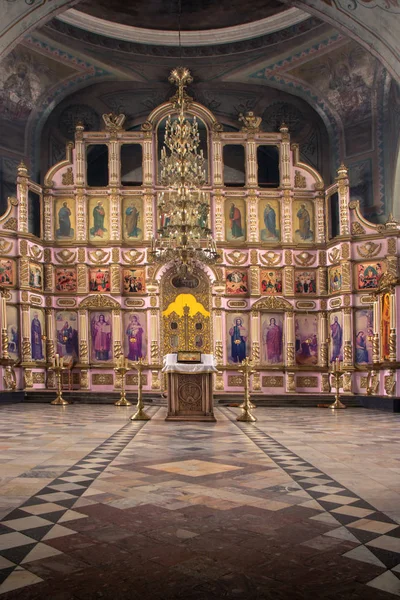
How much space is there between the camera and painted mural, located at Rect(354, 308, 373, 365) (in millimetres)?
19312

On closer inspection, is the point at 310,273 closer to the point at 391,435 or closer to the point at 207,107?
the point at 207,107

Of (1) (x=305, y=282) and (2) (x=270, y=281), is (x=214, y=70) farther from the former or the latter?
(1) (x=305, y=282)

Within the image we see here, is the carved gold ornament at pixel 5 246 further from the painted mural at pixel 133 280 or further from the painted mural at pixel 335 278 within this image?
the painted mural at pixel 335 278

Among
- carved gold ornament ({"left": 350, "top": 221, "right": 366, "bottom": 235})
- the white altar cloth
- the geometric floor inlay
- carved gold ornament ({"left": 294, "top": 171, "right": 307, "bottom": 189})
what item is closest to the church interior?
carved gold ornament ({"left": 350, "top": 221, "right": 366, "bottom": 235})

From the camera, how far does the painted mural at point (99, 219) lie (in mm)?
21172

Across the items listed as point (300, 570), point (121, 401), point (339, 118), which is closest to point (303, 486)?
point (300, 570)

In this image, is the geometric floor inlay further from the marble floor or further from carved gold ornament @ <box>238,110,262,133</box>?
carved gold ornament @ <box>238,110,262,133</box>

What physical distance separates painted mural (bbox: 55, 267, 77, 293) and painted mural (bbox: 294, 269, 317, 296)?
8166 mm

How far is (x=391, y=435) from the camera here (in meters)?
9.28

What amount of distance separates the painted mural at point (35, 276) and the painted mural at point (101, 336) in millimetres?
2171

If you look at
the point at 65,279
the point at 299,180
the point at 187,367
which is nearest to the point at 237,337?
the point at 299,180

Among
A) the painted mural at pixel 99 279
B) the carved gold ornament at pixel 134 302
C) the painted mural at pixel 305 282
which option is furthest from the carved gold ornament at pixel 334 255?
the painted mural at pixel 99 279

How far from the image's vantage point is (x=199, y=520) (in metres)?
4.14

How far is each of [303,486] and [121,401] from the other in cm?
1239
